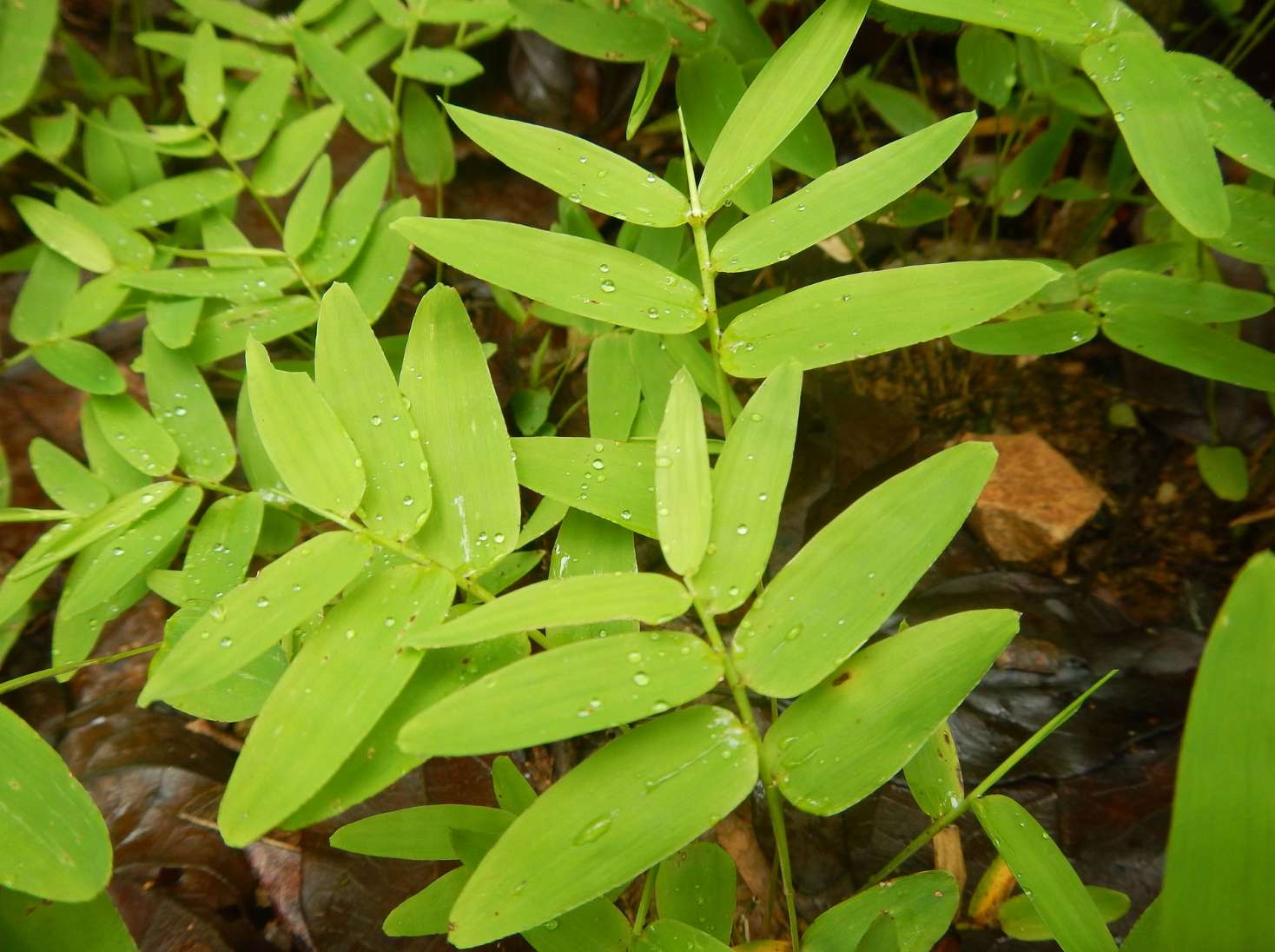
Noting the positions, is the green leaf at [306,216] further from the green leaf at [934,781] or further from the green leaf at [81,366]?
the green leaf at [934,781]

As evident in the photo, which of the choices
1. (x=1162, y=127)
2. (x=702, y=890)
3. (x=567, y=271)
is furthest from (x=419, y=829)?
(x=1162, y=127)

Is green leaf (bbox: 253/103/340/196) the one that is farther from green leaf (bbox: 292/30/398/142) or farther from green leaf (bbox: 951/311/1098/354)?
green leaf (bbox: 951/311/1098/354)

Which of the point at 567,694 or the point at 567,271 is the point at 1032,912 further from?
the point at 567,271

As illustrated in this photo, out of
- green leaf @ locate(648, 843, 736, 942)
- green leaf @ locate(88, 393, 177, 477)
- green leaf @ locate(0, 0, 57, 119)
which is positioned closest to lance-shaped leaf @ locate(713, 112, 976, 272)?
green leaf @ locate(648, 843, 736, 942)

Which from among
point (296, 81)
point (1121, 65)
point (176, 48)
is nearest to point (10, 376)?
point (176, 48)

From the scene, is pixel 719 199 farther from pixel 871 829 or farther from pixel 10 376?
pixel 10 376

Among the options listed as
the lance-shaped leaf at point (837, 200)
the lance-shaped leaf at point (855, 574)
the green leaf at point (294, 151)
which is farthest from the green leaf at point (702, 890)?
the green leaf at point (294, 151)
